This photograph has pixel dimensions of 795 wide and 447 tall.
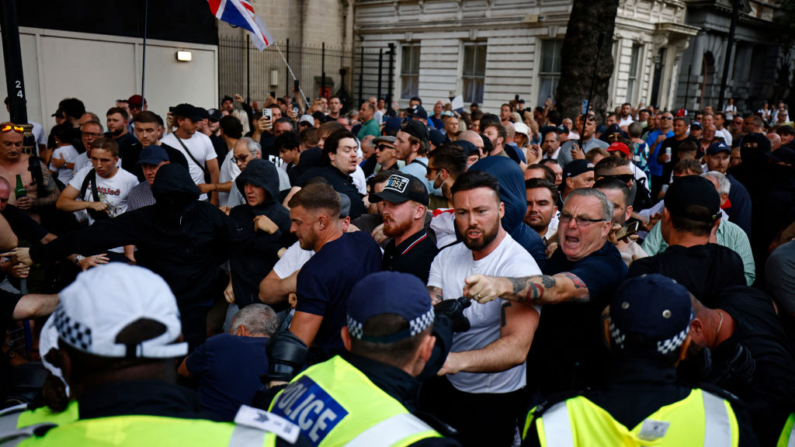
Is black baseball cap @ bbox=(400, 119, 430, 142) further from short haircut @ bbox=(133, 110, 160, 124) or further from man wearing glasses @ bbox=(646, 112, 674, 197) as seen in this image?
man wearing glasses @ bbox=(646, 112, 674, 197)

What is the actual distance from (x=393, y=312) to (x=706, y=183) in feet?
6.65

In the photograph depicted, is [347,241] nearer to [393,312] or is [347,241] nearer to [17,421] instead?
[393,312]

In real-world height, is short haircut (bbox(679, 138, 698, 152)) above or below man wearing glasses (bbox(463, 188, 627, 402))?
above

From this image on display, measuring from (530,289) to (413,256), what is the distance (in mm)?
1081

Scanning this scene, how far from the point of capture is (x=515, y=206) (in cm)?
373

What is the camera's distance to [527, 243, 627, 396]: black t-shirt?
2777mm

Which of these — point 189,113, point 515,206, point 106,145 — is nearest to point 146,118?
point 189,113

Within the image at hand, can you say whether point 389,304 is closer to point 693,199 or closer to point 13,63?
point 693,199

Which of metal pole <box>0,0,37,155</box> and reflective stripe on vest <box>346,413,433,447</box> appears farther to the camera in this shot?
metal pole <box>0,0,37,155</box>

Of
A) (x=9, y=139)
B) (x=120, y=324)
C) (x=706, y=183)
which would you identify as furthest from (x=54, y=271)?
(x=706, y=183)

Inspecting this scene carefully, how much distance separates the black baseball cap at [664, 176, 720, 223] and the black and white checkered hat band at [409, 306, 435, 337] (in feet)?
5.58

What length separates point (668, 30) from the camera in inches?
886

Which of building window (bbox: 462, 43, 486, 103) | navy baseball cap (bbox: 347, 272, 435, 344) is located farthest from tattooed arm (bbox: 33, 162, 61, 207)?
building window (bbox: 462, 43, 486, 103)

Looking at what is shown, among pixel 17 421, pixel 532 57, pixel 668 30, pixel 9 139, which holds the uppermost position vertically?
pixel 668 30
